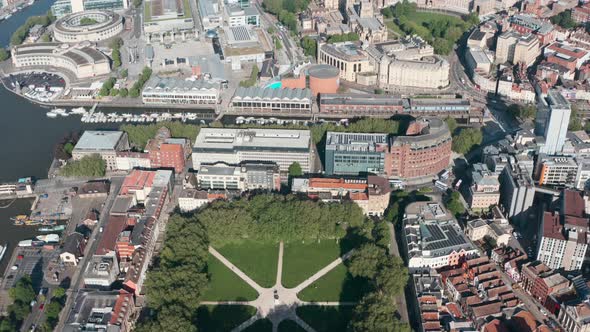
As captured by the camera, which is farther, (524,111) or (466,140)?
(524,111)

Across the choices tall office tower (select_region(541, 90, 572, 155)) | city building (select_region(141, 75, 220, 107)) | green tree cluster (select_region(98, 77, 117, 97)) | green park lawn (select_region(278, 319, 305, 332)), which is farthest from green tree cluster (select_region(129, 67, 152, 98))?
tall office tower (select_region(541, 90, 572, 155))

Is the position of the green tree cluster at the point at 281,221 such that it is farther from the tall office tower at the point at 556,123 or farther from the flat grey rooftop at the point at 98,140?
the tall office tower at the point at 556,123

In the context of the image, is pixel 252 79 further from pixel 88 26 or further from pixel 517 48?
pixel 517 48

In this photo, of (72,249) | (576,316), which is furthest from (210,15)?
(576,316)

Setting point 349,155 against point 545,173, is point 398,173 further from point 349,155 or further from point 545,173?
point 545,173

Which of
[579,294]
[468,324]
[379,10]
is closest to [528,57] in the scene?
[379,10]
